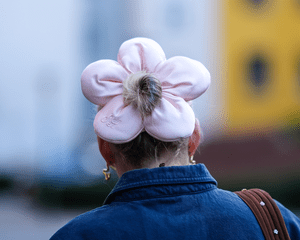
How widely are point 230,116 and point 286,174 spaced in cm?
513

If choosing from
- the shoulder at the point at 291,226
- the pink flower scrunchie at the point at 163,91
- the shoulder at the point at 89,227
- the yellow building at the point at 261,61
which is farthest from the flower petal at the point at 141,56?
the yellow building at the point at 261,61

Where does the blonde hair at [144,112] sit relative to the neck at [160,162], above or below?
above

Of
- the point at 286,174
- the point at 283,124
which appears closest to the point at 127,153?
the point at 286,174

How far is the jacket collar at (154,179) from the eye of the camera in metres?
1.31

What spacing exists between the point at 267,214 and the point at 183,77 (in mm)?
535

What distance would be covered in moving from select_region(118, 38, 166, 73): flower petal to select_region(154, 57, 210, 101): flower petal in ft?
0.12

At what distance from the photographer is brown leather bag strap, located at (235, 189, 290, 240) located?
1292 mm

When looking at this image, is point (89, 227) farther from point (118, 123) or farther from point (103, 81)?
point (103, 81)

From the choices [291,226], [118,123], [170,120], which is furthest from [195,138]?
[291,226]

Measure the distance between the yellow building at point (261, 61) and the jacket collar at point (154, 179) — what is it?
13.1m

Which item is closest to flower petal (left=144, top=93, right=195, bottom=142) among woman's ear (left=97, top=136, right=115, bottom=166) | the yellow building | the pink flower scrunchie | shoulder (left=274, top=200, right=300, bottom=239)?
the pink flower scrunchie

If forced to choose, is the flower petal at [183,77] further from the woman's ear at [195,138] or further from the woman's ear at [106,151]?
the woman's ear at [106,151]

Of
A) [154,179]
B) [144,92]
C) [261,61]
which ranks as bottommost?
[261,61]

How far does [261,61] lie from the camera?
1511 centimetres
